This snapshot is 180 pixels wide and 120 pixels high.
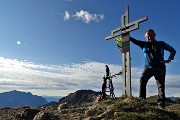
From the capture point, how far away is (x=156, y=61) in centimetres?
1218

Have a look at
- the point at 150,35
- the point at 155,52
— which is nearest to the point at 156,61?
the point at 155,52

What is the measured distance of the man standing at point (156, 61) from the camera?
476 inches

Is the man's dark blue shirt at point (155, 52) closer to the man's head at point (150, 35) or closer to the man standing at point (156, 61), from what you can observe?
the man standing at point (156, 61)

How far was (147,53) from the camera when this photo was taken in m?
12.5

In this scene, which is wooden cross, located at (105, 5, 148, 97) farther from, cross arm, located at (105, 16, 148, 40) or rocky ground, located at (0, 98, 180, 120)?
rocky ground, located at (0, 98, 180, 120)

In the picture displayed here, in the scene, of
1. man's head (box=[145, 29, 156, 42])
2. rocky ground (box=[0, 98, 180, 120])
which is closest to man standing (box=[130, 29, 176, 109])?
man's head (box=[145, 29, 156, 42])

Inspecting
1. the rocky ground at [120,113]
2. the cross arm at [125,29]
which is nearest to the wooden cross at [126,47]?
the cross arm at [125,29]

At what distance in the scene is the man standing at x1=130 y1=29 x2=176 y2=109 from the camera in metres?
12.1

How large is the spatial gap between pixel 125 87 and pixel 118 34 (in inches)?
107

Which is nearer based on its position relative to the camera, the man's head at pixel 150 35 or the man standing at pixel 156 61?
the man standing at pixel 156 61

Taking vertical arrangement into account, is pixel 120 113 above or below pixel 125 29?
below

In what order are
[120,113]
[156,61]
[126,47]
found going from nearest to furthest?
[120,113], [156,61], [126,47]

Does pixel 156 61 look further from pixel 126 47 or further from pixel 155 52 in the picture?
pixel 126 47

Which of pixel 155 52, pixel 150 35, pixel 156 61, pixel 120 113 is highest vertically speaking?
pixel 150 35
